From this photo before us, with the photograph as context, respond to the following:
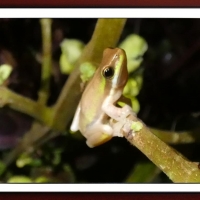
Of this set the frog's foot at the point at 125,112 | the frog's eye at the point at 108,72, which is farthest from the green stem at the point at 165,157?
the frog's eye at the point at 108,72

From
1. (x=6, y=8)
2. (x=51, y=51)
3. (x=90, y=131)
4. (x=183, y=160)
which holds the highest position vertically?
(x=6, y=8)

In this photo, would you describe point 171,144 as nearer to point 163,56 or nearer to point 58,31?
point 163,56

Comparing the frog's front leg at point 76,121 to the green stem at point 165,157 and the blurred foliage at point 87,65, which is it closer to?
the blurred foliage at point 87,65

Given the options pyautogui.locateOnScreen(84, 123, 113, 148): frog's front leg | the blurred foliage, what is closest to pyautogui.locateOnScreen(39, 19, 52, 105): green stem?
the blurred foliage

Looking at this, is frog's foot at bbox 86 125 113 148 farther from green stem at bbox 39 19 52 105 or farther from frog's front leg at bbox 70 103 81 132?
green stem at bbox 39 19 52 105

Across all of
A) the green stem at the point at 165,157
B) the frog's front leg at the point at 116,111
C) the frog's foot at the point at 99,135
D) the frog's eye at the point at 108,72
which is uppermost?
the frog's eye at the point at 108,72

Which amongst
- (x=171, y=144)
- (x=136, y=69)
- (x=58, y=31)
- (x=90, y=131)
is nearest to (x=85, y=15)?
(x=58, y=31)

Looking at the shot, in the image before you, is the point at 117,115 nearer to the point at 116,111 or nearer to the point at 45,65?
the point at 116,111
